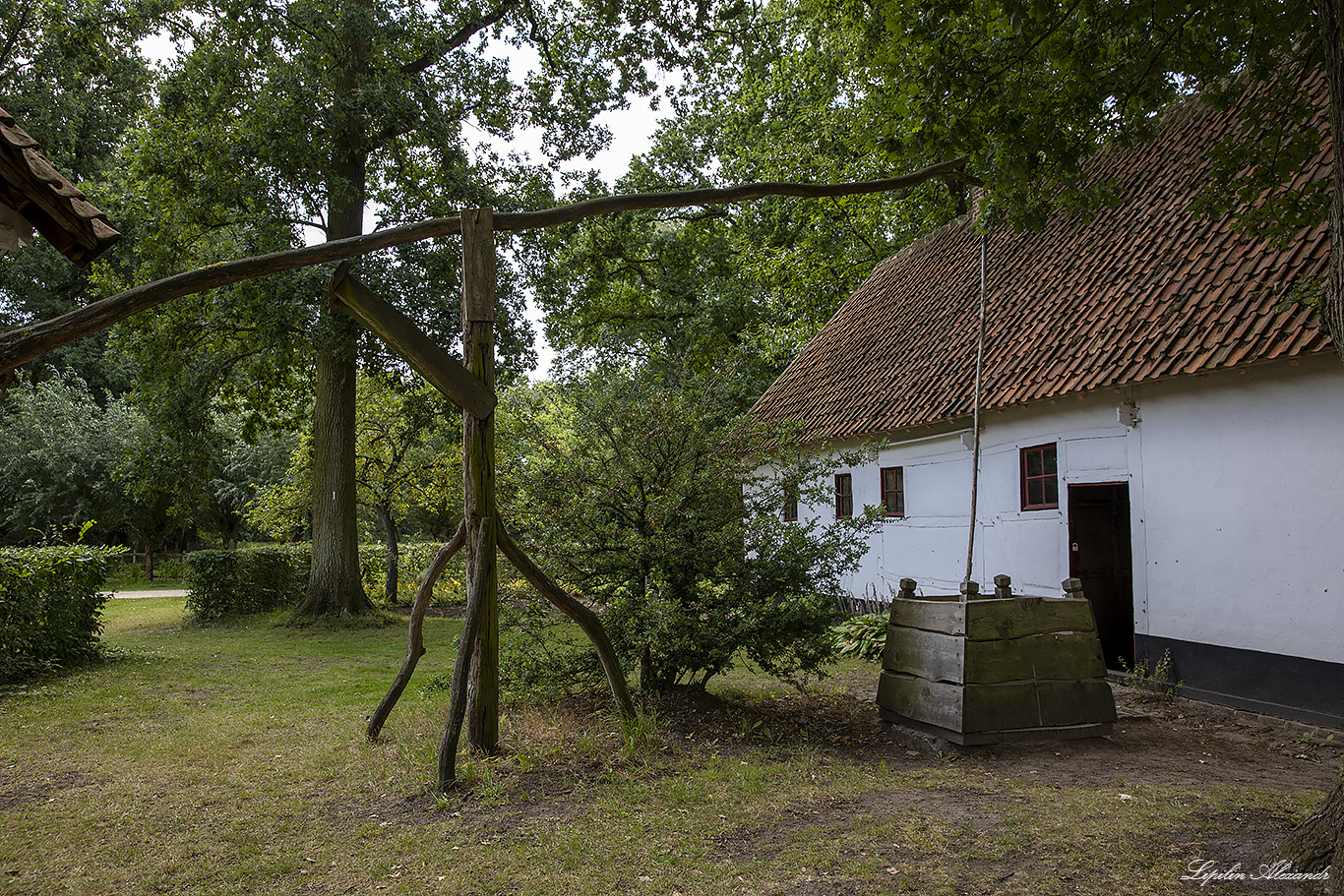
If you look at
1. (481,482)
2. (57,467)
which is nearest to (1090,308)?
(481,482)

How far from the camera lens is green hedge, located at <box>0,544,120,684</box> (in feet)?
31.2

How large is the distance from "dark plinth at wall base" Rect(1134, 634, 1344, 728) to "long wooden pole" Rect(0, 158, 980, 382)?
5.07 m

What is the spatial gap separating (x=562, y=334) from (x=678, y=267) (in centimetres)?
509

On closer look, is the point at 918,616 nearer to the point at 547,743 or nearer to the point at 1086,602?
the point at 1086,602

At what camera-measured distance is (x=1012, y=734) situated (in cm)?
609

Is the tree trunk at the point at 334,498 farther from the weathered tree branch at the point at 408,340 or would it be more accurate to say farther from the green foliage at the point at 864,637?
the weathered tree branch at the point at 408,340

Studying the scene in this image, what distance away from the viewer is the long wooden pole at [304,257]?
4.24m

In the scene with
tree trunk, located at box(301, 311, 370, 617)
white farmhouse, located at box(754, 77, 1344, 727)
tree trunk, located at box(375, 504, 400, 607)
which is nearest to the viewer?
white farmhouse, located at box(754, 77, 1344, 727)

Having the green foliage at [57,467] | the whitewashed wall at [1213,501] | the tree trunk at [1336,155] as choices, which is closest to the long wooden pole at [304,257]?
the tree trunk at [1336,155]

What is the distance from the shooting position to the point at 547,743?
5992 mm

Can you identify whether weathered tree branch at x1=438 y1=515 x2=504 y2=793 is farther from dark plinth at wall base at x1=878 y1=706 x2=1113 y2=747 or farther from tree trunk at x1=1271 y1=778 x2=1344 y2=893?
tree trunk at x1=1271 y1=778 x2=1344 y2=893

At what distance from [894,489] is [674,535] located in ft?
23.4

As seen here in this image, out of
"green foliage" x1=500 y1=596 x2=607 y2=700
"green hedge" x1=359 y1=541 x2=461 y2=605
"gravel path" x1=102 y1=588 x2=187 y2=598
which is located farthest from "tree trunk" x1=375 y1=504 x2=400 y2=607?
"green foliage" x1=500 y1=596 x2=607 y2=700

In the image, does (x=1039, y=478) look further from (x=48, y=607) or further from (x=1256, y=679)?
(x=48, y=607)
